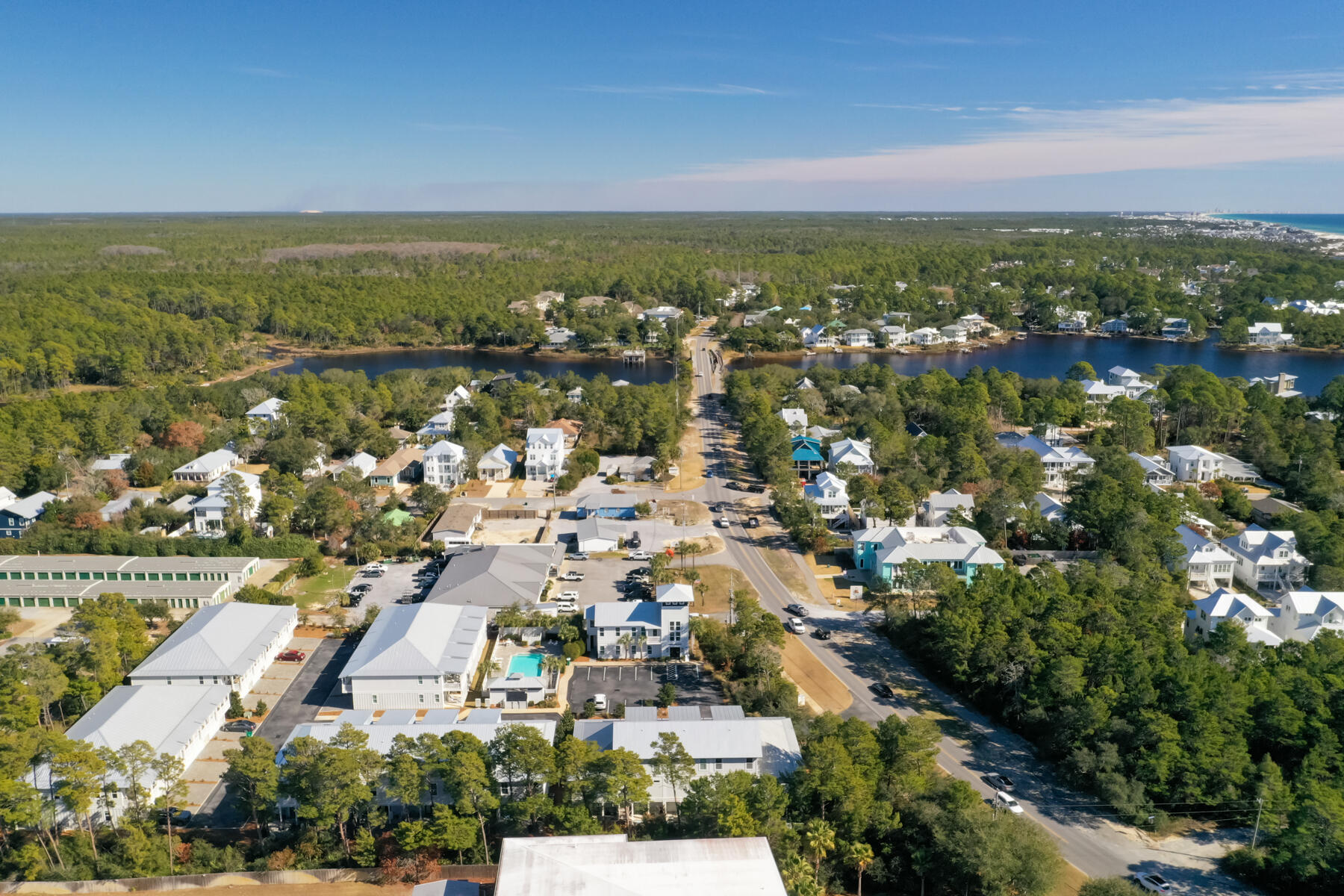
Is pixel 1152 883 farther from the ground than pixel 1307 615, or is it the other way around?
pixel 1307 615

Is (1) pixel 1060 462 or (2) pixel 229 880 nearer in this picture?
(2) pixel 229 880

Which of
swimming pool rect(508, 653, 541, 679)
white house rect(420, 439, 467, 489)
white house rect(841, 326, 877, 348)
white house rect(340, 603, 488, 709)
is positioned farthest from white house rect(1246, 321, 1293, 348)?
white house rect(340, 603, 488, 709)

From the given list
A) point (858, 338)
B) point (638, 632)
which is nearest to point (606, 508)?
point (638, 632)

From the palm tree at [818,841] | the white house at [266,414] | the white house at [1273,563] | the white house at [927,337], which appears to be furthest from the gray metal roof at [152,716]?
the white house at [927,337]

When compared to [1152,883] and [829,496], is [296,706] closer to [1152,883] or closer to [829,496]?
[1152,883]

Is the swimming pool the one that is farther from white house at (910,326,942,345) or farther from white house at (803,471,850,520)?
white house at (910,326,942,345)

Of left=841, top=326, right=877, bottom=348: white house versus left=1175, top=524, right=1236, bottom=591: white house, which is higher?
left=841, top=326, right=877, bottom=348: white house

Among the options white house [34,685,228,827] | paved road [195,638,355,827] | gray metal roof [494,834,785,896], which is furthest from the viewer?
paved road [195,638,355,827]

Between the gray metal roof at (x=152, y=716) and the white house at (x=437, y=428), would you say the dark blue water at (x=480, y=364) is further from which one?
the gray metal roof at (x=152, y=716)
